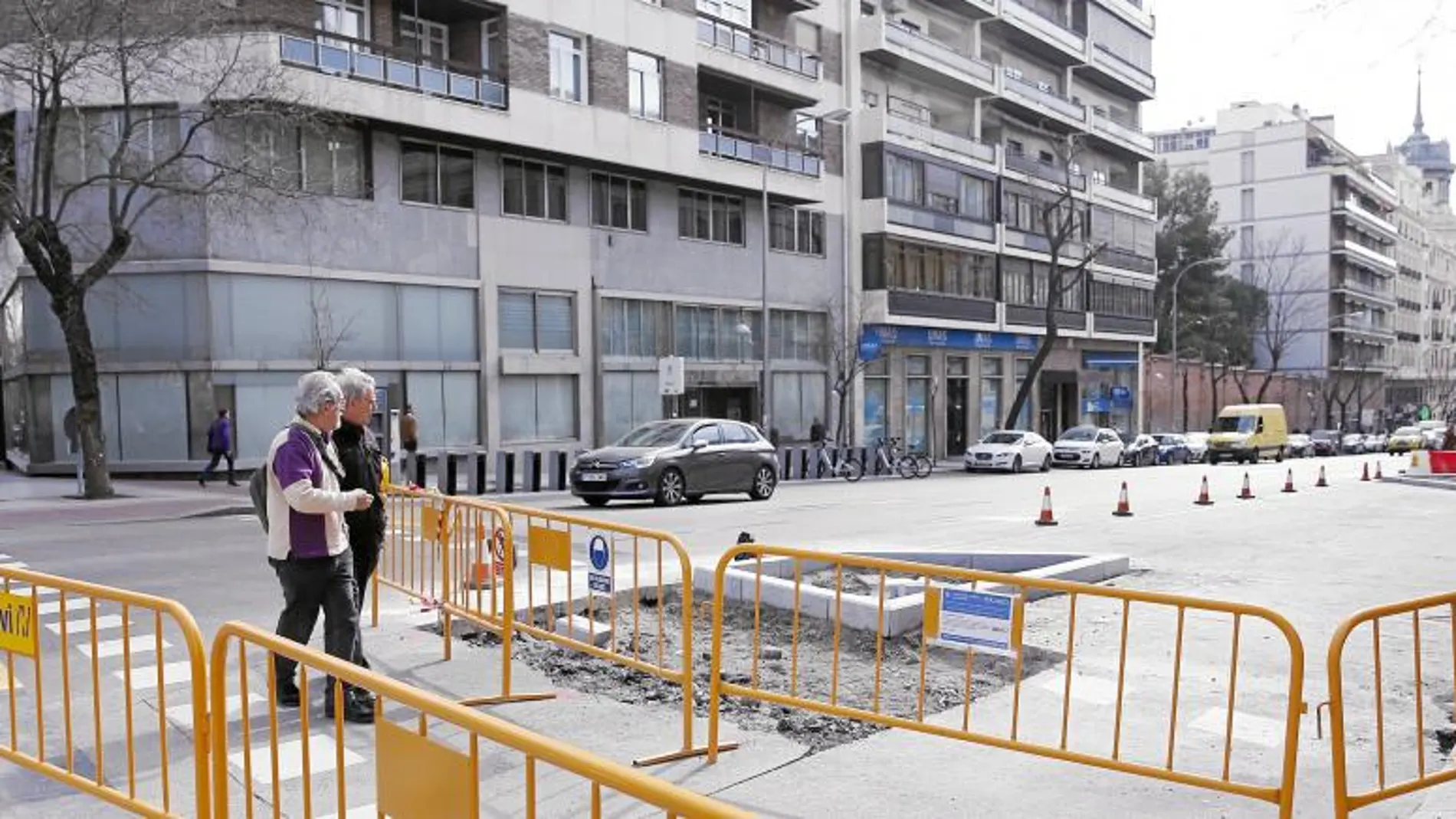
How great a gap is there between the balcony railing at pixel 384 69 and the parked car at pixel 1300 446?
40.9m

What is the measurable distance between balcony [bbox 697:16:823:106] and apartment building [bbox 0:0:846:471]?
3.3 inches

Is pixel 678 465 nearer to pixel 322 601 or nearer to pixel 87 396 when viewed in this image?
pixel 87 396

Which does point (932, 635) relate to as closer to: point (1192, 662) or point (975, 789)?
point (975, 789)

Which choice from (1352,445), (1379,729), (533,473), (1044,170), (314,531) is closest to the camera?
(1379,729)

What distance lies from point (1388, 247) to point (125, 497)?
338ft

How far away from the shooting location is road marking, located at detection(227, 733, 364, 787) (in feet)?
16.2

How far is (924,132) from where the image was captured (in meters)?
41.0

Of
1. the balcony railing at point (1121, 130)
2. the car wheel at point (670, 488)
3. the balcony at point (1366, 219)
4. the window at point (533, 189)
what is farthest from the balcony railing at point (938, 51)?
the balcony at point (1366, 219)

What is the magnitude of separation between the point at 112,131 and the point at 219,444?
7168 mm

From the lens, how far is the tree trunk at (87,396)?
745 inches

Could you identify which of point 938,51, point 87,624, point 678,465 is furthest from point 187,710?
point 938,51

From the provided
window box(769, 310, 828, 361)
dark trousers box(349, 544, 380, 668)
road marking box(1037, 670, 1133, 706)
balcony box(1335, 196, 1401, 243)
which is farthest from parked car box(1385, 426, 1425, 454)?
dark trousers box(349, 544, 380, 668)

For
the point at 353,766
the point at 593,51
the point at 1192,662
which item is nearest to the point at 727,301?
the point at 593,51

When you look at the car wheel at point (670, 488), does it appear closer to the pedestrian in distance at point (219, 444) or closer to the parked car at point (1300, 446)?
the pedestrian in distance at point (219, 444)
